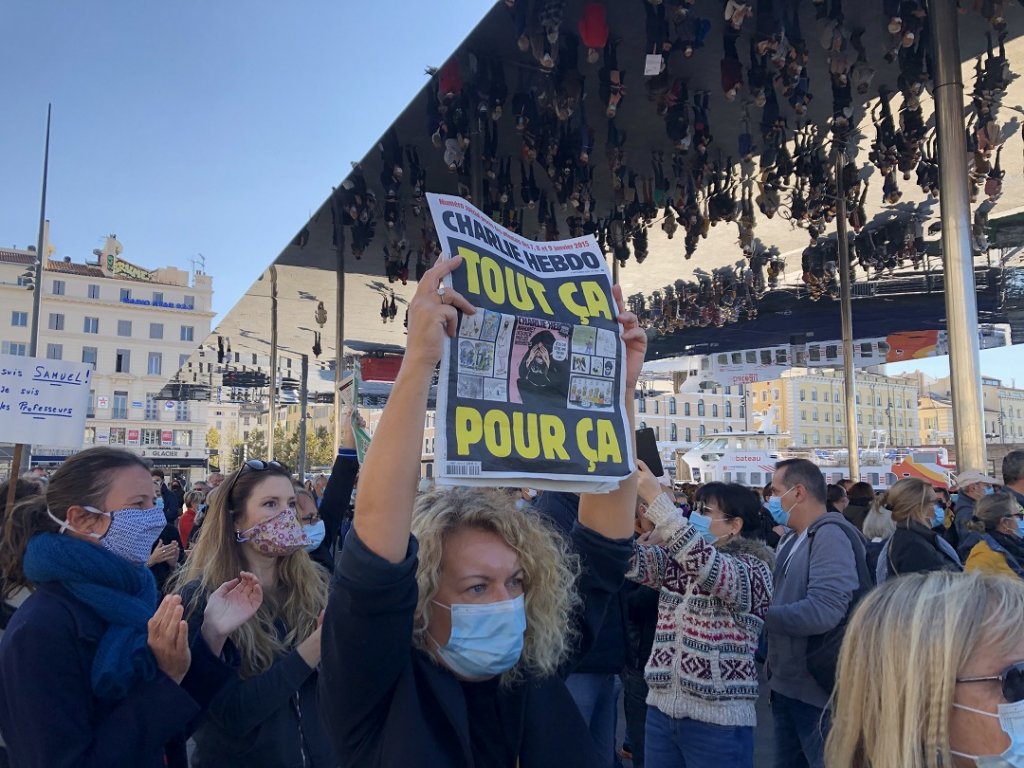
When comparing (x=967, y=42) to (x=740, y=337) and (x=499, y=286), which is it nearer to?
(x=499, y=286)

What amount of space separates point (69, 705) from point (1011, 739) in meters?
2.19

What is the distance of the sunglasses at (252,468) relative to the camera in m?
3.35

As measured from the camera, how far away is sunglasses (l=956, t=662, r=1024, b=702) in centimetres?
146

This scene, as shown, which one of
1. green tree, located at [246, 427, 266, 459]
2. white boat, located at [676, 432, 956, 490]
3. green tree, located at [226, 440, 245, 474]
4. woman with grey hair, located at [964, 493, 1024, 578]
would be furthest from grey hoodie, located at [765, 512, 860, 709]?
green tree, located at [226, 440, 245, 474]

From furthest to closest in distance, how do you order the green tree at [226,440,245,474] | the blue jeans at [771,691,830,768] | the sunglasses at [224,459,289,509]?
1. the green tree at [226,440,245,474]
2. the blue jeans at [771,691,830,768]
3. the sunglasses at [224,459,289,509]

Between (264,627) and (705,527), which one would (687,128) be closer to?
(705,527)

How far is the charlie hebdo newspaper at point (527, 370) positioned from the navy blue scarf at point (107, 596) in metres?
1.27

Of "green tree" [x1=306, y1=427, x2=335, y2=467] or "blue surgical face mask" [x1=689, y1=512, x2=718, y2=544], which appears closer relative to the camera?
"blue surgical face mask" [x1=689, y1=512, x2=718, y2=544]

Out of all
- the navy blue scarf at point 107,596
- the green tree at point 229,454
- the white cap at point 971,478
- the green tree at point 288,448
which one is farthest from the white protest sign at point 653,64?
the green tree at point 229,454

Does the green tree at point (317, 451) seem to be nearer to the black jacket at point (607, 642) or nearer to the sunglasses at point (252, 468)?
the black jacket at point (607, 642)

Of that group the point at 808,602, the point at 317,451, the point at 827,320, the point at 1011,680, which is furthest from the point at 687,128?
the point at 317,451

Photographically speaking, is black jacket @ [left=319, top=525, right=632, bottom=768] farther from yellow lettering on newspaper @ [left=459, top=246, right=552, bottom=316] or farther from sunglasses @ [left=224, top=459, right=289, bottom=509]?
sunglasses @ [left=224, top=459, right=289, bottom=509]

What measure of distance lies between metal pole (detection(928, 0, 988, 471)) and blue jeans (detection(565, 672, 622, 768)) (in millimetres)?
3709

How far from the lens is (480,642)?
1844 millimetres
